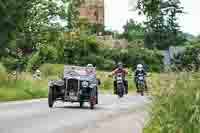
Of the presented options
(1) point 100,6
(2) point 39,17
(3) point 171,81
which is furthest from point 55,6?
(1) point 100,6

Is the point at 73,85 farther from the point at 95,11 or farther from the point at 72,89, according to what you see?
the point at 95,11

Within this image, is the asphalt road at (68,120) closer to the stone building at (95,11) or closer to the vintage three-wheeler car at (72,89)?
the vintage three-wheeler car at (72,89)

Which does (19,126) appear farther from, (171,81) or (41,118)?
(171,81)

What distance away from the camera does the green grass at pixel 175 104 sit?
37.1 feet

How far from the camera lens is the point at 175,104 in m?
12.1

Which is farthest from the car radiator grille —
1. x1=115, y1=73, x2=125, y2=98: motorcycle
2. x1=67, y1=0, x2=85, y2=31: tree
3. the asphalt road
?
x1=67, y1=0, x2=85, y2=31: tree

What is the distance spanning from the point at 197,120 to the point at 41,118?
10.8 metres

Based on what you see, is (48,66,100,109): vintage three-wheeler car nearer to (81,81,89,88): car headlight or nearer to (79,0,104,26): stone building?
(81,81,89,88): car headlight

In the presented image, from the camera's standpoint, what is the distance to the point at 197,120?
11.1 metres

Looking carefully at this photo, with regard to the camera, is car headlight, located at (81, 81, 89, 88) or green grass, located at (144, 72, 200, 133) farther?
car headlight, located at (81, 81, 89, 88)

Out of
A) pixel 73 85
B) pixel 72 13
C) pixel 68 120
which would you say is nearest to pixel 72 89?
pixel 73 85

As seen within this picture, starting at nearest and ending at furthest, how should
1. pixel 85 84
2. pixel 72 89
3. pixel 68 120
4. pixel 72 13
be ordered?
pixel 68 120
pixel 85 84
pixel 72 89
pixel 72 13

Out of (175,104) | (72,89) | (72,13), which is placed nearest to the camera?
(175,104)

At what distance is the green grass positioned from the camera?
11.3 m
